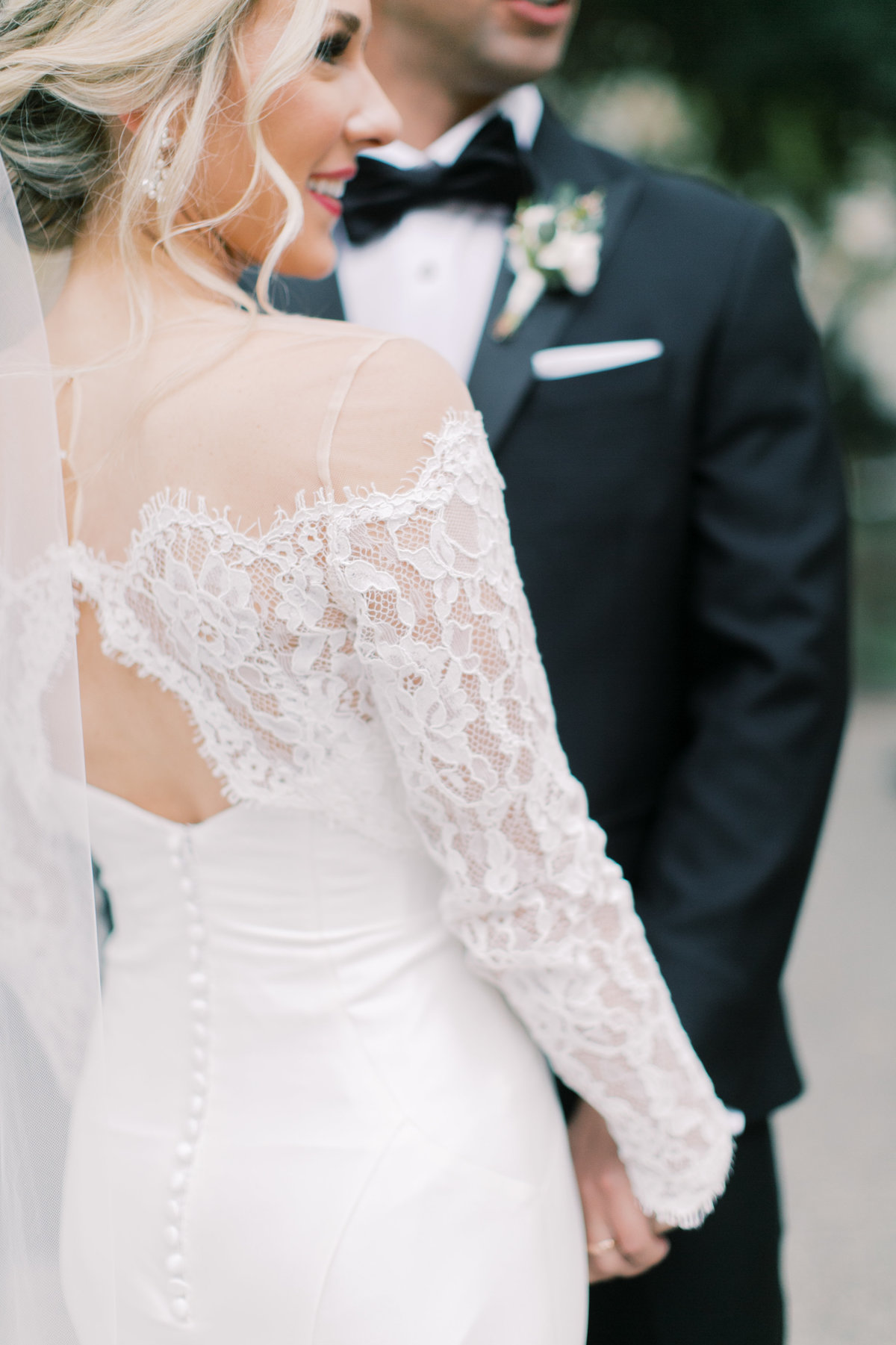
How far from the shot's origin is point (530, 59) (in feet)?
4.84

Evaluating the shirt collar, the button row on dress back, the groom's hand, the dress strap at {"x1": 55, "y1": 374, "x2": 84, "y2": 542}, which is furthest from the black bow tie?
the groom's hand

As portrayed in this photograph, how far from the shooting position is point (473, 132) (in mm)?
1572

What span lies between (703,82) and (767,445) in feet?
19.3

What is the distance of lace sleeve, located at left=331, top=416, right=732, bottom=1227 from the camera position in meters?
0.88

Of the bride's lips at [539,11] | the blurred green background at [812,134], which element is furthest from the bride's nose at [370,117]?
the blurred green background at [812,134]

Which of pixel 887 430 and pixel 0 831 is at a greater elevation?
pixel 0 831

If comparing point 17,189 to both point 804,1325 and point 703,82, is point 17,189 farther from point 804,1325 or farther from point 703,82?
point 703,82

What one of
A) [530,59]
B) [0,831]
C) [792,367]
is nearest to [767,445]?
[792,367]

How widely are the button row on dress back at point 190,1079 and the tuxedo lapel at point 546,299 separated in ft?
2.15

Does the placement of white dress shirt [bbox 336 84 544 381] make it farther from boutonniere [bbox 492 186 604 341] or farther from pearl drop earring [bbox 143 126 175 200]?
pearl drop earring [bbox 143 126 175 200]

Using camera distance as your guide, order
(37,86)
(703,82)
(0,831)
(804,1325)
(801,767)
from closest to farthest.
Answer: (37,86)
(0,831)
(801,767)
(804,1325)
(703,82)

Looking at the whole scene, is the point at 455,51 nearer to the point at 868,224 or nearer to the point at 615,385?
the point at 615,385

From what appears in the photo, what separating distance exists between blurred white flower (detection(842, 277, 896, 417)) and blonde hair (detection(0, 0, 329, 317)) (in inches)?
339

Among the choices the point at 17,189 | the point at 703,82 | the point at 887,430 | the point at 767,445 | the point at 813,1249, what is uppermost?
the point at 17,189
